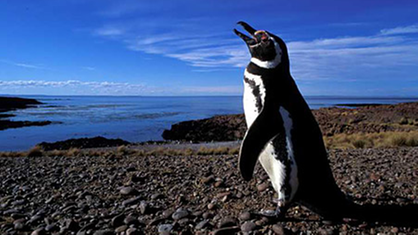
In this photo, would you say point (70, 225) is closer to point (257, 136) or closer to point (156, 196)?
point (156, 196)

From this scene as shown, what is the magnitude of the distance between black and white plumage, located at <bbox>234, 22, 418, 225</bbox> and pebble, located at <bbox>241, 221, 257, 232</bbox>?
35 centimetres

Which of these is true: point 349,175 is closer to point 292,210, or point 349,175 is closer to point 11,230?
point 292,210

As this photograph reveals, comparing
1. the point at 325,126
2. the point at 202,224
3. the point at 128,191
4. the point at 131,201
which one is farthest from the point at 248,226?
the point at 325,126

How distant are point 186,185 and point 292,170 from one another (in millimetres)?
2679

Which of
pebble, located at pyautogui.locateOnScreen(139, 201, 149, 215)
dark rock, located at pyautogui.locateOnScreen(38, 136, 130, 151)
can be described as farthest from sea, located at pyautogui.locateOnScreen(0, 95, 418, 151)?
pebble, located at pyautogui.locateOnScreen(139, 201, 149, 215)

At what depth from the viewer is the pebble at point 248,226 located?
321 centimetres

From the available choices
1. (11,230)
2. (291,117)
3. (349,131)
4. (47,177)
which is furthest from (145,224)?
(349,131)

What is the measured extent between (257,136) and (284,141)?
0.30 metres

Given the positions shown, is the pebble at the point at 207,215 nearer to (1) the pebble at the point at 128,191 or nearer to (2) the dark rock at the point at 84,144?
(1) the pebble at the point at 128,191

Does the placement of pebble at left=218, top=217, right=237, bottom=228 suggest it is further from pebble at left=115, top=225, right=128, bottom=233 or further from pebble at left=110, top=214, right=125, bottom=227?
pebble at left=110, top=214, right=125, bottom=227

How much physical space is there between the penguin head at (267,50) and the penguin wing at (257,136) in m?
0.54

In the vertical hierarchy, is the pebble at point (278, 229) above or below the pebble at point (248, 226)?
above

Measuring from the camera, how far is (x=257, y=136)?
2.98 metres

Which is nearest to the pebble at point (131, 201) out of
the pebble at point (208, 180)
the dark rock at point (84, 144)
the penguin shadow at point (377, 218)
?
the pebble at point (208, 180)
